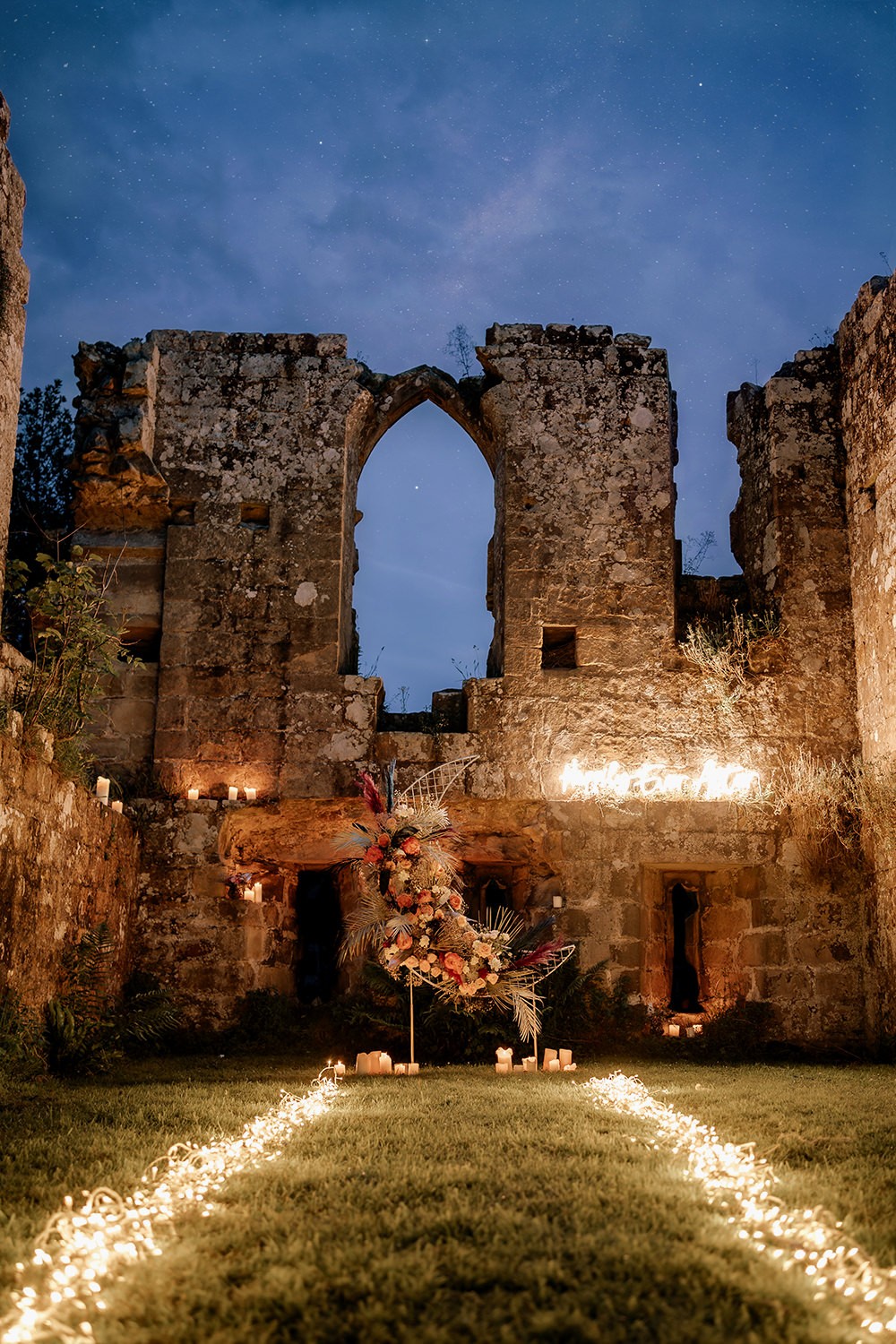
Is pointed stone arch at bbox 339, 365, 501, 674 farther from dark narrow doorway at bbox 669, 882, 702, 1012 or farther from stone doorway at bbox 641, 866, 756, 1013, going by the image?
dark narrow doorway at bbox 669, 882, 702, 1012

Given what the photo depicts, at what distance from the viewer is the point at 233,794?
8.25m

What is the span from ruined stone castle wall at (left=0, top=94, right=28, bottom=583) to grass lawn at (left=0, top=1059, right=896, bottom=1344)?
11.1 ft

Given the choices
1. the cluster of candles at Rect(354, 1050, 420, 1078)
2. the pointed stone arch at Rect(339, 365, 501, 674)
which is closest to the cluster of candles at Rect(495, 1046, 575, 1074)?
the cluster of candles at Rect(354, 1050, 420, 1078)

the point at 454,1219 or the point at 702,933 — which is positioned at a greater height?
the point at 702,933

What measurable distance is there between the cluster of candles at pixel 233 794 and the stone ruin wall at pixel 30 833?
81 cm

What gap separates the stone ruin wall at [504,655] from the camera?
8.09 meters

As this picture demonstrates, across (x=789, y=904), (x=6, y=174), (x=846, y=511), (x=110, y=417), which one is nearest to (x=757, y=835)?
(x=789, y=904)

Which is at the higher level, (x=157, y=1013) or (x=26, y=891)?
(x=26, y=891)

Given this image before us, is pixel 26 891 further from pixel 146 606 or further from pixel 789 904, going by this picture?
pixel 789 904

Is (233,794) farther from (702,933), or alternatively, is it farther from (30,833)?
(702,933)

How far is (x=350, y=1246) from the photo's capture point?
257 centimetres

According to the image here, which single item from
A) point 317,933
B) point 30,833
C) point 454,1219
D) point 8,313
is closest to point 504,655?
point 317,933

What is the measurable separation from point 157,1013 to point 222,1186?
163 inches

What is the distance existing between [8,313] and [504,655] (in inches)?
162
